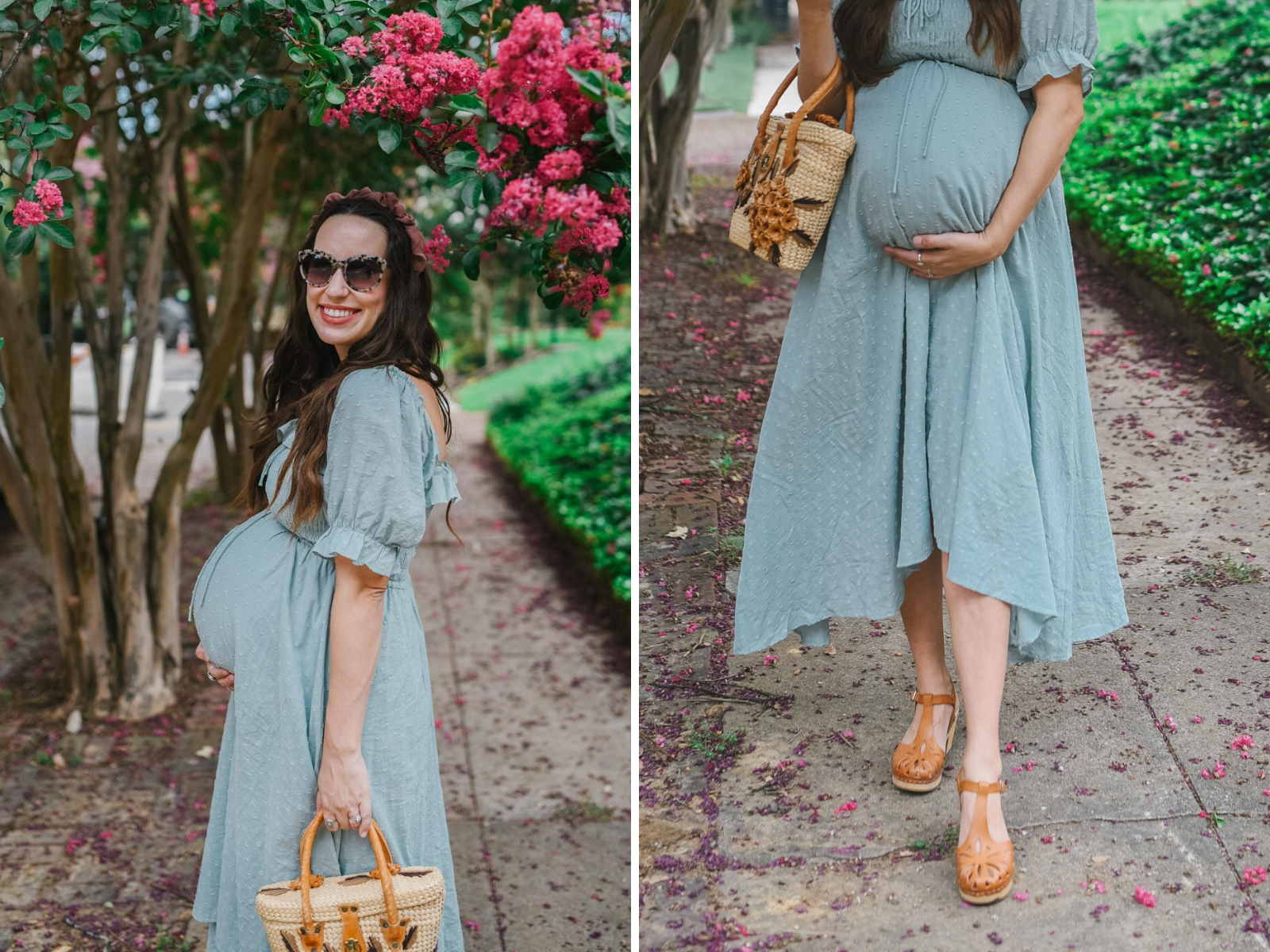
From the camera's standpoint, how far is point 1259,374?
4469mm

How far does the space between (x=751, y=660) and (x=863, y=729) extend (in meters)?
0.44

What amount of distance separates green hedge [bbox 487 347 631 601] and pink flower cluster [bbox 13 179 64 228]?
11.5 feet

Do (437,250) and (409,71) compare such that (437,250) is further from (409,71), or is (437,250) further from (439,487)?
(439,487)

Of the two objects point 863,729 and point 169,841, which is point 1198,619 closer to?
point 863,729

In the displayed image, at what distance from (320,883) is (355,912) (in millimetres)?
100

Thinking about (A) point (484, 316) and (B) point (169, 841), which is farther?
(A) point (484, 316)

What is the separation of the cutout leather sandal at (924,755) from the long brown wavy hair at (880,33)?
1370mm

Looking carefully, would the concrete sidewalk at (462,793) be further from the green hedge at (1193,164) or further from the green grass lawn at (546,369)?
the green grass lawn at (546,369)

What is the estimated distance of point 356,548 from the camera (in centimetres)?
206

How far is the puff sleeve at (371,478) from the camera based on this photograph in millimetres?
2061

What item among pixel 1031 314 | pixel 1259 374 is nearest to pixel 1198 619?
→ pixel 1031 314

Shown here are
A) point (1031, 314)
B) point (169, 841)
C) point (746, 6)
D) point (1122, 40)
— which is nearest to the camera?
point (1031, 314)

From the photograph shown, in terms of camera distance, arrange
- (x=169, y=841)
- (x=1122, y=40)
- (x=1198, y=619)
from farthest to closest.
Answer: (x=1122, y=40) < (x=169, y=841) < (x=1198, y=619)

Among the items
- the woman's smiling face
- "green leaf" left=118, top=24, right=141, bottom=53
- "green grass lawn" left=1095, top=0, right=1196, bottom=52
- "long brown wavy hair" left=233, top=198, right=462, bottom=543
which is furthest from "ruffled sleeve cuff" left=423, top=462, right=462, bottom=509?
"green grass lawn" left=1095, top=0, right=1196, bottom=52
